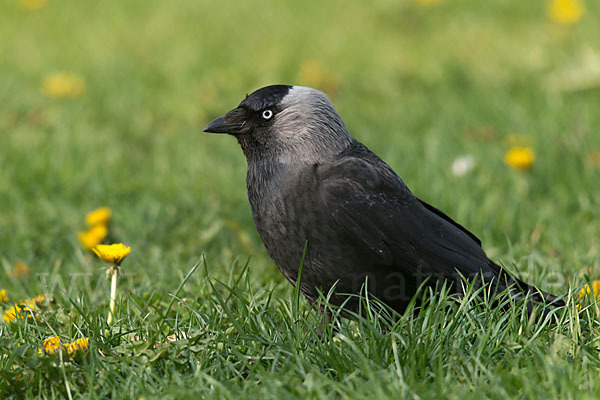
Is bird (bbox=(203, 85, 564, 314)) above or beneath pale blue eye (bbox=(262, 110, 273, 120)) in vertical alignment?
beneath

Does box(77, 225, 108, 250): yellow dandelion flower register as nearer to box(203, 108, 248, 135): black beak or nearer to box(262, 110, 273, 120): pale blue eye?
box(203, 108, 248, 135): black beak

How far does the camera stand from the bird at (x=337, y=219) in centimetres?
292

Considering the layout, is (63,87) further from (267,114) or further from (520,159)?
(520,159)

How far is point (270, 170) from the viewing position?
311 cm

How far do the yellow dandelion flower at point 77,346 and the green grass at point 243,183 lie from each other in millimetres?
49

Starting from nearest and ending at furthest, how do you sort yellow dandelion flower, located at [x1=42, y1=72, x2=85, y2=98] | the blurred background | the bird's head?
the bird's head, the blurred background, yellow dandelion flower, located at [x1=42, y1=72, x2=85, y2=98]

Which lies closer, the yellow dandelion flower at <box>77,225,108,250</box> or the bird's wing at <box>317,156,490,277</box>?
the bird's wing at <box>317,156,490,277</box>

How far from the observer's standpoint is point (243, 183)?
16.5ft

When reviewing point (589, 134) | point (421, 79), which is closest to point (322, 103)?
point (589, 134)

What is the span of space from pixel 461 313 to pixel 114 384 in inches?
48.2

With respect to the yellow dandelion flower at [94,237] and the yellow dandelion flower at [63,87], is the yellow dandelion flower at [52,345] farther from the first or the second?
the yellow dandelion flower at [63,87]

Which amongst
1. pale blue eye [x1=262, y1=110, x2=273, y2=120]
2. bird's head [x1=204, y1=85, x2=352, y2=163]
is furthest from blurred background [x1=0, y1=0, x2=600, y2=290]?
pale blue eye [x1=262, y1=110, x2=273, y2=120]

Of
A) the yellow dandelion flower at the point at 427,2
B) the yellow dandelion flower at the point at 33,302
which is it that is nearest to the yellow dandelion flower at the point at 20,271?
the yellow dandelion flower at the point at 33,302

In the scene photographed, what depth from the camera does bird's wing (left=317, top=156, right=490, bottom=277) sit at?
2939mm
